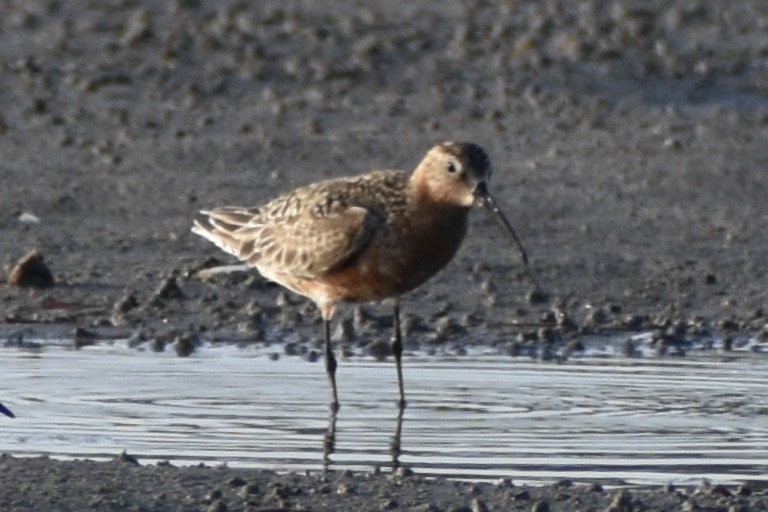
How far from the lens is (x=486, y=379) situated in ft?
35.9

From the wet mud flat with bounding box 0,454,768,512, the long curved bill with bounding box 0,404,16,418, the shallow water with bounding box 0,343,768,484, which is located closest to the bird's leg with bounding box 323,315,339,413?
the shallow water with bounding box 0,343,768,484

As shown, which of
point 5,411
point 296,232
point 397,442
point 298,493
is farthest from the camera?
point 296,232

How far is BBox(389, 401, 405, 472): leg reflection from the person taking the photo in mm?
9047

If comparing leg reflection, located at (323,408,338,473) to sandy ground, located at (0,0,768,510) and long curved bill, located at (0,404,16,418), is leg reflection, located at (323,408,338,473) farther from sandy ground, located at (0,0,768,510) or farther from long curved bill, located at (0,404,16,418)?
sandy ground, located at (0,0,768,510)

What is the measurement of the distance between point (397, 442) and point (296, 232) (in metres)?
2.39

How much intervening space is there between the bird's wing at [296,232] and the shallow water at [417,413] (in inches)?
22.3

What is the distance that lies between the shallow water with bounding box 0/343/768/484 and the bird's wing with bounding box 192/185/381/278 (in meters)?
0.57

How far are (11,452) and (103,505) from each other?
49.0 inches

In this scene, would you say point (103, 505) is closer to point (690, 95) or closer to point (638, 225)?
point (638, 225)

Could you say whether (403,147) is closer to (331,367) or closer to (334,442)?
(331,367)

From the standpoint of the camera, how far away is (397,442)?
9.50 meters

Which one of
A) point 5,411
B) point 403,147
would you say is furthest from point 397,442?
point 403,147

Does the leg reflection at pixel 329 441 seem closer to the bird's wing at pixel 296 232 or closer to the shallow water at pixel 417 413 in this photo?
the shallow water at pixel 417 413

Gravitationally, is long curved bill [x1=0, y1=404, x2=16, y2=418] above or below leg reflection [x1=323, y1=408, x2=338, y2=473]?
above
